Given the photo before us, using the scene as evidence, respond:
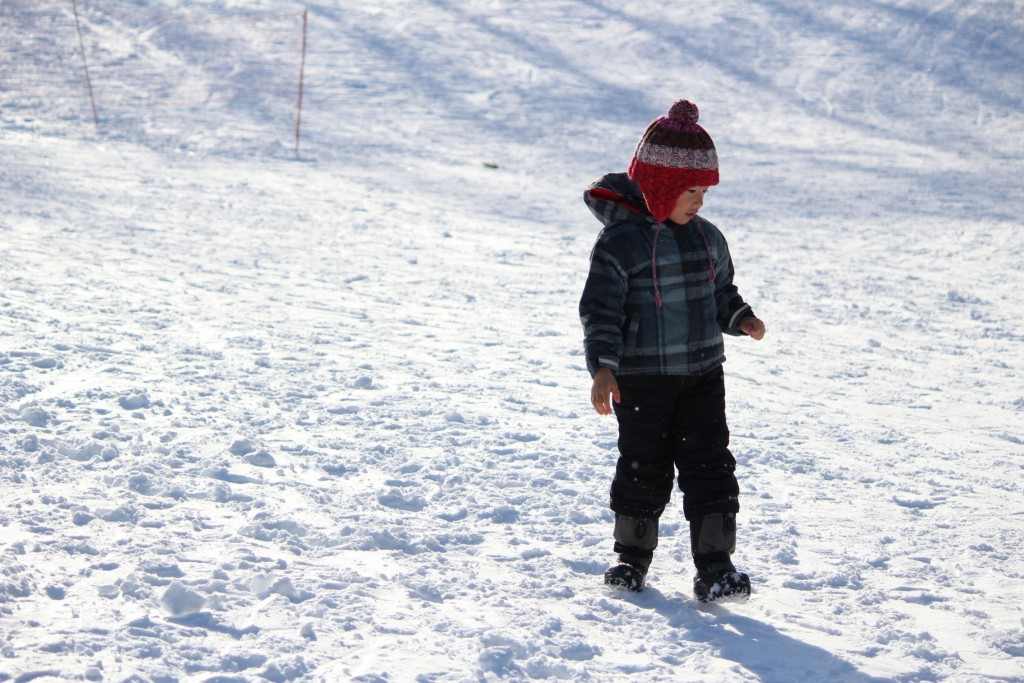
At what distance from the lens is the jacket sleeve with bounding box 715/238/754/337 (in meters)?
2.92

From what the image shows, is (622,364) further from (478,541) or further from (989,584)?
(989,584)

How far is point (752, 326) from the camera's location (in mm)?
2883

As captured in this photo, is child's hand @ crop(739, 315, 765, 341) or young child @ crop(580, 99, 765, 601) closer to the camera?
young child @ crop(580, 99, 765, 601)

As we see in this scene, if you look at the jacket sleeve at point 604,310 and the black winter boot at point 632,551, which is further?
the black winter boot at point 632,551

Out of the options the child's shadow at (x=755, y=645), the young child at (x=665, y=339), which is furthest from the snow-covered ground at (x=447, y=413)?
the young child at (x=665, y=339)

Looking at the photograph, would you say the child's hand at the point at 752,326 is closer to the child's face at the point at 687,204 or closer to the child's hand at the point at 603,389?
the child's face at the point at 687,204

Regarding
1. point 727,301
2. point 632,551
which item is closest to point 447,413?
point 632,551

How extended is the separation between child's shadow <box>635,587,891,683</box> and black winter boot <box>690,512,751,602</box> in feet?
0.18

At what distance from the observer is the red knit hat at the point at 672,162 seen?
273cm

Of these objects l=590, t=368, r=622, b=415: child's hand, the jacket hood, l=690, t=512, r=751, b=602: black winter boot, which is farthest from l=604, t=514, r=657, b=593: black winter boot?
the jacket hood

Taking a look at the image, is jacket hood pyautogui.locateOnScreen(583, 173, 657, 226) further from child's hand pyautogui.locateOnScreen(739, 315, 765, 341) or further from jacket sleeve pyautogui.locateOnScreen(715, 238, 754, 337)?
child's hand pyautogui.locateOnScreen(739, 315, 765, 341)

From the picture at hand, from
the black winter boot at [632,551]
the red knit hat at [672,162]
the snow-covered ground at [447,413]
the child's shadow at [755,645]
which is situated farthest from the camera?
the black winter boot at [632,551]

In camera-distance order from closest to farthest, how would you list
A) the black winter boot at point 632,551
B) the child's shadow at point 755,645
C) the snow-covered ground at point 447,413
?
the child's shadow at point 755,645 → the snow-covered ground at point 447,413 → the black winter boot at point 632,551

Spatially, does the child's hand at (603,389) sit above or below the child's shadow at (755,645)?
above
